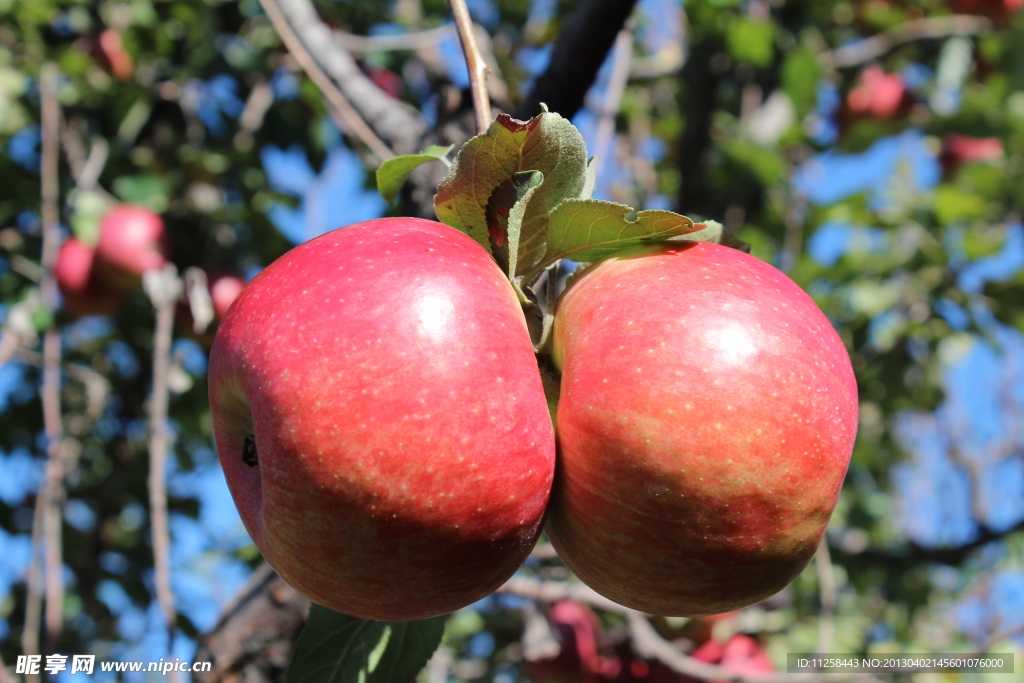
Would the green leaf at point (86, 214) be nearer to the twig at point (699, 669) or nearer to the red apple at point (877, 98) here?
the twig at point (699, 669)

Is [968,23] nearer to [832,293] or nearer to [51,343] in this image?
[832,293]

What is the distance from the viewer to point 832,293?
199cm

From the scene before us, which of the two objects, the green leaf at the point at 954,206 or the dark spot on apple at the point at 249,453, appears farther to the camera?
the green leaf at the point at 954,206

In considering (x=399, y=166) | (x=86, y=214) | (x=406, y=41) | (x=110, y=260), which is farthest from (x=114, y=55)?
(x=399, y=166)

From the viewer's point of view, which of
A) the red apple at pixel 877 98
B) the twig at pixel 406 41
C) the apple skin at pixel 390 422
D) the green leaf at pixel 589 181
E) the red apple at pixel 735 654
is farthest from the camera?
the red apple at pixel 877 98

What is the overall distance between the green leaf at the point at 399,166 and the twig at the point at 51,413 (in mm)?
830

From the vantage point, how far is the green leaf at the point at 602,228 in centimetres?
65

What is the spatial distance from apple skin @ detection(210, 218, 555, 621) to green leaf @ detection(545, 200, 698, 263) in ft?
0.30

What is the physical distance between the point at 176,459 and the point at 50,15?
51.8 inches

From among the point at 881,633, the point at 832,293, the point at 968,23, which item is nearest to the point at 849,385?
the point at 832,293

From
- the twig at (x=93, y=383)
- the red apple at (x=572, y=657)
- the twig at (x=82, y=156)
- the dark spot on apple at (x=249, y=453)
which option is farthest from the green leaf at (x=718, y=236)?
the twig at (x=82, y=156)

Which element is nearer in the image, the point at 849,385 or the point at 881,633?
the point at 849,385

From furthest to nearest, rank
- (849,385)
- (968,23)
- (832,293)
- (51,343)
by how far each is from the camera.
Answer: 1. (968,23)
2. (832,293)
3. (51,343)
4. (849,385)

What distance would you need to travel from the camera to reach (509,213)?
0.66m
